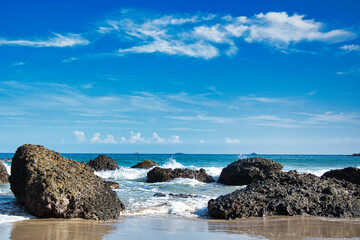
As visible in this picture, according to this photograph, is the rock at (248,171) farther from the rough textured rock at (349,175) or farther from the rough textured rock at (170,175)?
the rough textured rock at (349,175)

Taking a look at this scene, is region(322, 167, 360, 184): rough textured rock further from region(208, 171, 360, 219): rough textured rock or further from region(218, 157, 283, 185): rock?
region(208, 171, 360, 219): rough textured rock

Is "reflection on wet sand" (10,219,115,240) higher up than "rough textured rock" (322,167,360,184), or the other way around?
"rough textured rock" (322,167,360,184)

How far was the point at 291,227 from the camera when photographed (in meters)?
6.70

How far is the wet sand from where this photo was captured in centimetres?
583

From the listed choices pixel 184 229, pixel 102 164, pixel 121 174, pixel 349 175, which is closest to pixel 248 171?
pixel 349 175

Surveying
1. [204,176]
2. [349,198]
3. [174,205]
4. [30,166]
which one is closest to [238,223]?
[174,205]

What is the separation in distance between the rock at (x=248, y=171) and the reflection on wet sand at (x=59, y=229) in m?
10.8

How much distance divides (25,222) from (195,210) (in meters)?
4.08

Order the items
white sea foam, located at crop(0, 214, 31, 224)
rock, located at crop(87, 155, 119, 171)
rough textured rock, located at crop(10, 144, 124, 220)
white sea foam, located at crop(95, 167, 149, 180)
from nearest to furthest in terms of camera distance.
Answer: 1. white sea foam, located at crop(0, 214, 31, 224)
2. rough textured rock, located at crop(10, 144, 124, 220)
3. white sea foam, located at crop(95, 167, 149, 180)
4. rock, located at crop(87, 155, 119, 171)

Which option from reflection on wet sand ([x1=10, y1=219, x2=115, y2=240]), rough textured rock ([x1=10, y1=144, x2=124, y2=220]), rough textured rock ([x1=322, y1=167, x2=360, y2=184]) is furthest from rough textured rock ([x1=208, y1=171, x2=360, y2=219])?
rough textured rock ([x1=322, y1=167, x2=360, y2=184])

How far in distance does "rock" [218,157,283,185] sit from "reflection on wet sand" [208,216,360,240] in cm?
900

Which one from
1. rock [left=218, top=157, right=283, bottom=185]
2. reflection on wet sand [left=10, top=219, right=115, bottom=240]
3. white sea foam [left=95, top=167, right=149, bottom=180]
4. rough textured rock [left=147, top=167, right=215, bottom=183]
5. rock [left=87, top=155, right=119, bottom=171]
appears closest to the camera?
reflection on wet sand [left=10, top=219, right=115, bottom=240]

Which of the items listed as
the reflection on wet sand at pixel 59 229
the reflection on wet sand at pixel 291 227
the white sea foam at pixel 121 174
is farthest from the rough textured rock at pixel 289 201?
the white sea foam at pixel 121 174

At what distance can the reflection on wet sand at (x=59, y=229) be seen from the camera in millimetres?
5609
